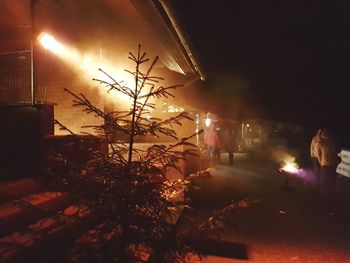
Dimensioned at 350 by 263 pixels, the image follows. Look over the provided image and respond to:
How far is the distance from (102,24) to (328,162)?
289 inches

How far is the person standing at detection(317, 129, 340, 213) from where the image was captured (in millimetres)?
9500

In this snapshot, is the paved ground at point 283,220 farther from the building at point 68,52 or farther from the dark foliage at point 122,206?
the building at point 68,52

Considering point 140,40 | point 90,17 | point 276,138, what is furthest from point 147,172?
point 276,138

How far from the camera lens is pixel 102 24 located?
7008 mm

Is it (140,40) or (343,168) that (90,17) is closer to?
(140,40)

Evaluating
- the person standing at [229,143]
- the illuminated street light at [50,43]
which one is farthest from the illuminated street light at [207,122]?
the illuminated street light at [50,43]

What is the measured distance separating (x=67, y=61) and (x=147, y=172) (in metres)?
7.47

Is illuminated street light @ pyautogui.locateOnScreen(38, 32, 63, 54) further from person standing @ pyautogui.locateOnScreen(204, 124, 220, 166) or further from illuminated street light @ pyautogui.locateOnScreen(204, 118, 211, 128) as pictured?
person standing @ pyautogui.locateOnScreen(204, 124, 220, 166)

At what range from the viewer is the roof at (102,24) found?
5793mm

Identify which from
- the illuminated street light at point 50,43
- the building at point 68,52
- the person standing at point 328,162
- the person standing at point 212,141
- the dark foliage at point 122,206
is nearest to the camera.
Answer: the dark foliage at point 122,206

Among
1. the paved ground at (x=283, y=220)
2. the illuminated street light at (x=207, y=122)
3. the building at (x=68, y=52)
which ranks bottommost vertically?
the paved ground at (x=283, y=220)

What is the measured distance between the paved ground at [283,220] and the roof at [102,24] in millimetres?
2990

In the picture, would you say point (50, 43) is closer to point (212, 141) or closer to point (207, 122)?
point (207, 122)

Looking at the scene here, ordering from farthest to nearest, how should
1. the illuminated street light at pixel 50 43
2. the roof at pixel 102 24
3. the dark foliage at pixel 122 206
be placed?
the illuminated street light at pixel 50 43 → the roof at pixel 102 24 → the dark foliage at pixel 122 206
